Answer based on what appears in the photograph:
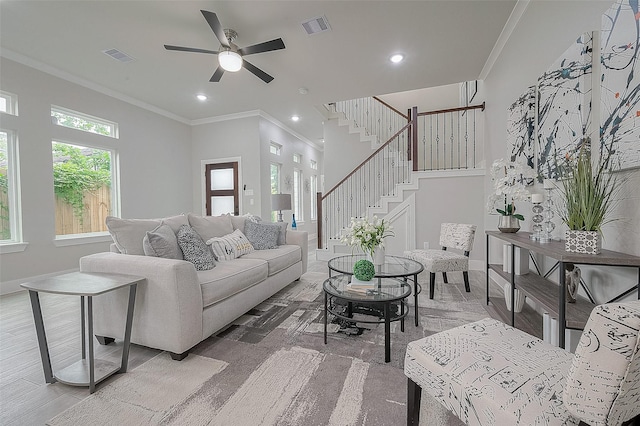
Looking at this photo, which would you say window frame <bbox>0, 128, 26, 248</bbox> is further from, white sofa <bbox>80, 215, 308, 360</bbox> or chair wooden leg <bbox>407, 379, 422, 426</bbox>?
chair wooden leg <bbox>407, 379, 422, 426</bbox>

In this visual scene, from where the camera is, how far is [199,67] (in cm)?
386

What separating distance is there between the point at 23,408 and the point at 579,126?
11.9ft

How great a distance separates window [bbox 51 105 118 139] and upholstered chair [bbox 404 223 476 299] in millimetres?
5334

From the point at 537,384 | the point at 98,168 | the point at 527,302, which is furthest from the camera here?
the point at 98,168

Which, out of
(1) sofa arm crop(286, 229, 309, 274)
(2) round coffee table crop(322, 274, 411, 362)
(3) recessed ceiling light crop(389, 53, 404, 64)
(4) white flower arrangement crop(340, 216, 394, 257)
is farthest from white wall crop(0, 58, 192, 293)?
(3) recessed ceiling light crop(389, 53, 404, 64)

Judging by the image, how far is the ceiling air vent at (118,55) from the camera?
3461 millimetres

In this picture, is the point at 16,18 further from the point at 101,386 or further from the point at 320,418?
the point at 320,418

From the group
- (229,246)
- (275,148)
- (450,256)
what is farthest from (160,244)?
(275,148)

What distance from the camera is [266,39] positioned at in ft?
10.7

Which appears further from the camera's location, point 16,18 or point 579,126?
point 16,18

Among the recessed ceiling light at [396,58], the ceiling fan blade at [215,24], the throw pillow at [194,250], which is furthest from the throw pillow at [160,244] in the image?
the recessed ceiling light at [396,58]

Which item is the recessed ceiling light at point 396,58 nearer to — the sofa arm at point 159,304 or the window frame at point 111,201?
the sofa arm at point 159,304

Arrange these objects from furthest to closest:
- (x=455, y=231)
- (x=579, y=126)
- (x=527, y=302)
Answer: (x=455, y=231)
(x=527, y=302)
(x=579, y=126)

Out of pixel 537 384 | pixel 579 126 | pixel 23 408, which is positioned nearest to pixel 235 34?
pixel 579 126
